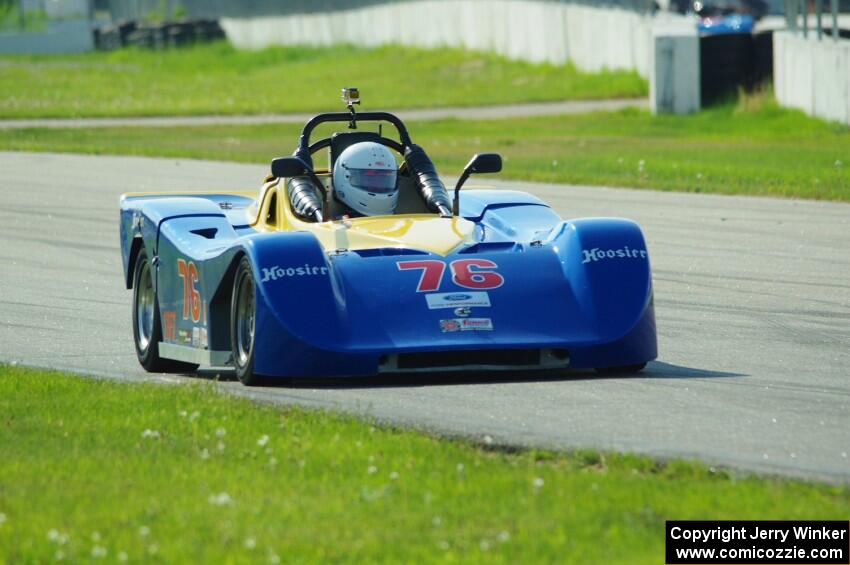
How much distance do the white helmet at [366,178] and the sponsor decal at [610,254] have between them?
66.6 inches

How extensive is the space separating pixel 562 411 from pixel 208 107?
33864mm

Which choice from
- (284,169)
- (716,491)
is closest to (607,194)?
(284,169)

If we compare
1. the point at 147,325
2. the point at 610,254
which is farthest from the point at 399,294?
the point at 147,325

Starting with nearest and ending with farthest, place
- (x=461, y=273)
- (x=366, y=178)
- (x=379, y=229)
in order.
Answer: (x=461, y=273)
(x=379, y=229)
(x=366, y=178)

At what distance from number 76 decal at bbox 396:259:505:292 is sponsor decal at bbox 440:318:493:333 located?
9.1 inches

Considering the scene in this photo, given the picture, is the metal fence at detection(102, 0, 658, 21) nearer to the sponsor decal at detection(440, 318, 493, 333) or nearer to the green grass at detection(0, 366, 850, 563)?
the sponsor decal at detection(440, 318, 493, 333)

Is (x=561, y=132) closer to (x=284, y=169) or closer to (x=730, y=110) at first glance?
(x=730, y=110)

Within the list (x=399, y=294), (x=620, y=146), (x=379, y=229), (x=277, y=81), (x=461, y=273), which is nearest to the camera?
(x=399, y=294)

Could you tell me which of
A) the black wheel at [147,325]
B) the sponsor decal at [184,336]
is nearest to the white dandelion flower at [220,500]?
the sponsor decal at [184,336]

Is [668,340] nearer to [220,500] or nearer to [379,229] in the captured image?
[379,229]

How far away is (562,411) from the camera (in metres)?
7.79

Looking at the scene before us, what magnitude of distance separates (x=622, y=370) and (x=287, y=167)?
235cm

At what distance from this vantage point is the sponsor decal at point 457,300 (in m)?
8.83

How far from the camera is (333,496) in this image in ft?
20.0
